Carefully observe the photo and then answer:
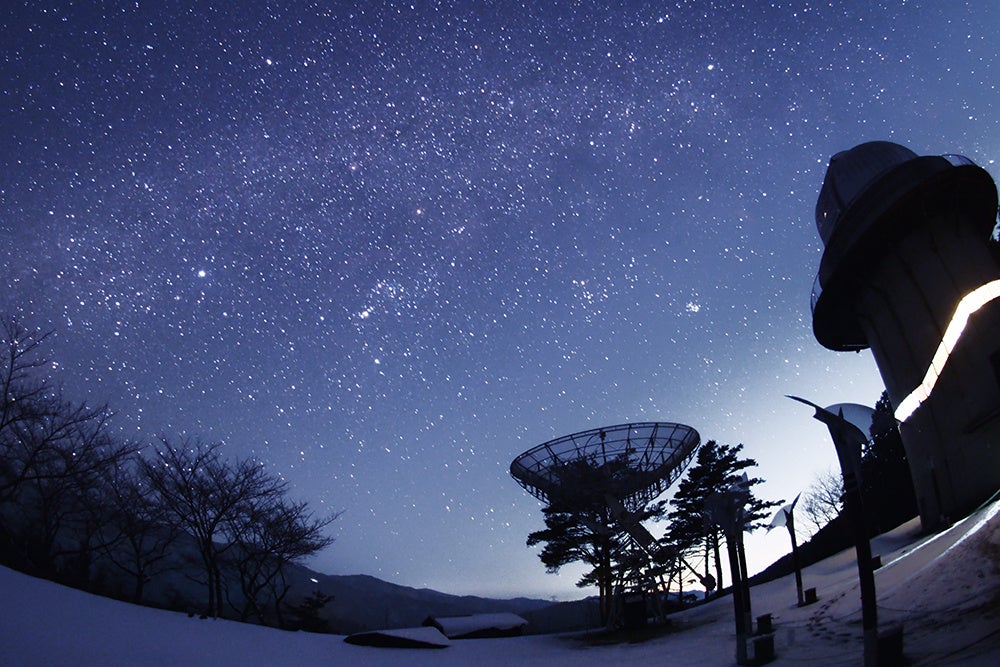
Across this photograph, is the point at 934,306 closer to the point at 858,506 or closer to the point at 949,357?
the point at 949,357

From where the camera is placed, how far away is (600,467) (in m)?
27.2

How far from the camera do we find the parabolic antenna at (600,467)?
2634 centimetres

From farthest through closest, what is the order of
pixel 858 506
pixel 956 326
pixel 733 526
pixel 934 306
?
pixel 934 306 → pixel 956 326 → pixel 733 526 → pixel 858 506

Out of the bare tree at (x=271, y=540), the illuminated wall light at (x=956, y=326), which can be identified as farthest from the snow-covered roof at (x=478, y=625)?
the illuminated wall light at (x=956, y=326)

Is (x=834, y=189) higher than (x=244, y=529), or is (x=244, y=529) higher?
(x=834, y=189)

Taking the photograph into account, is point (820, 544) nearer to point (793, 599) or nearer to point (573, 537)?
point (573, 537)

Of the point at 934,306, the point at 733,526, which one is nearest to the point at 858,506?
the point at 733,526

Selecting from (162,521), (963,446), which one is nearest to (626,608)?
(963,446)

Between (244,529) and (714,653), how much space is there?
29.4 meters

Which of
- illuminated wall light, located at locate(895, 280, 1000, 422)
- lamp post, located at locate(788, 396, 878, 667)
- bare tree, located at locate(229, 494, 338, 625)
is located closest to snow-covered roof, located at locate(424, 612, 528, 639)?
bare tree, located at locate(229, 494, 338, 625)

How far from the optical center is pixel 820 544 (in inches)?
1652

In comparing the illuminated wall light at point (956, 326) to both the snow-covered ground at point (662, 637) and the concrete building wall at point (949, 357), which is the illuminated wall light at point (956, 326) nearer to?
the concrete building wall at point (949, 357)

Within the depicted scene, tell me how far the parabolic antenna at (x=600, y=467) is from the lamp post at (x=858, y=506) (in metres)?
17.8

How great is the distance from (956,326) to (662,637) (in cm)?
1635
